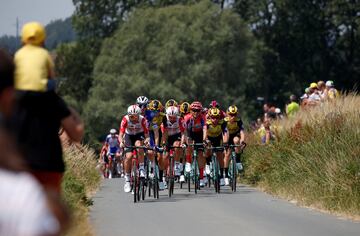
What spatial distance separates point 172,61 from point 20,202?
227ft

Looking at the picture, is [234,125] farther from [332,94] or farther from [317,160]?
[317,160]

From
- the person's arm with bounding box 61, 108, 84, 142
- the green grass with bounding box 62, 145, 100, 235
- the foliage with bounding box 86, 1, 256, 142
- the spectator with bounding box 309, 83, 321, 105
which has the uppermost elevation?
the foliage with bounding box 86, 1, 256, 142

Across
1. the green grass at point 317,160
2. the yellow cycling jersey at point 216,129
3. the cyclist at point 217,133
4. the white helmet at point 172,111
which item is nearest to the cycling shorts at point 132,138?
the cyclist at point 217,133

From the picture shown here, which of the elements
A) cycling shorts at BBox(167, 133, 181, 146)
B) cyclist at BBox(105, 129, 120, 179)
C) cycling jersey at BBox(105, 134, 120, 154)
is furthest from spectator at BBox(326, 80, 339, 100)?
cycling jersey at BBox(105, 134, 120, 154)

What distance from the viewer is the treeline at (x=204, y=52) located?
2867 inches

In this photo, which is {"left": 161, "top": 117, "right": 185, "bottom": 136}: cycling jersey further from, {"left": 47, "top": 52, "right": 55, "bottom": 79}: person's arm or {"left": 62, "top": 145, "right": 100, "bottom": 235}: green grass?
{"left": 47, "top": 52, "right": 55, "bottom": 79}: person's arm

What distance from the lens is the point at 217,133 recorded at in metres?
23.7

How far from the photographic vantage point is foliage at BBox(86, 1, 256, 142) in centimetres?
7206

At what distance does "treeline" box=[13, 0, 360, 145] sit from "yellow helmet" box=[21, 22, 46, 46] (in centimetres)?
6253

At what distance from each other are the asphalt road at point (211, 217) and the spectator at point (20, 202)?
383 inches

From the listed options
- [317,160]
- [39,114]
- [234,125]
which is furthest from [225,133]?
[39,114]

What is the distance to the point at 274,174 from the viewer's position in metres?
22.2

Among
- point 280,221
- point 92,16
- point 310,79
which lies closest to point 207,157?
point 280,221

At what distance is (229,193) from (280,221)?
6.66m
